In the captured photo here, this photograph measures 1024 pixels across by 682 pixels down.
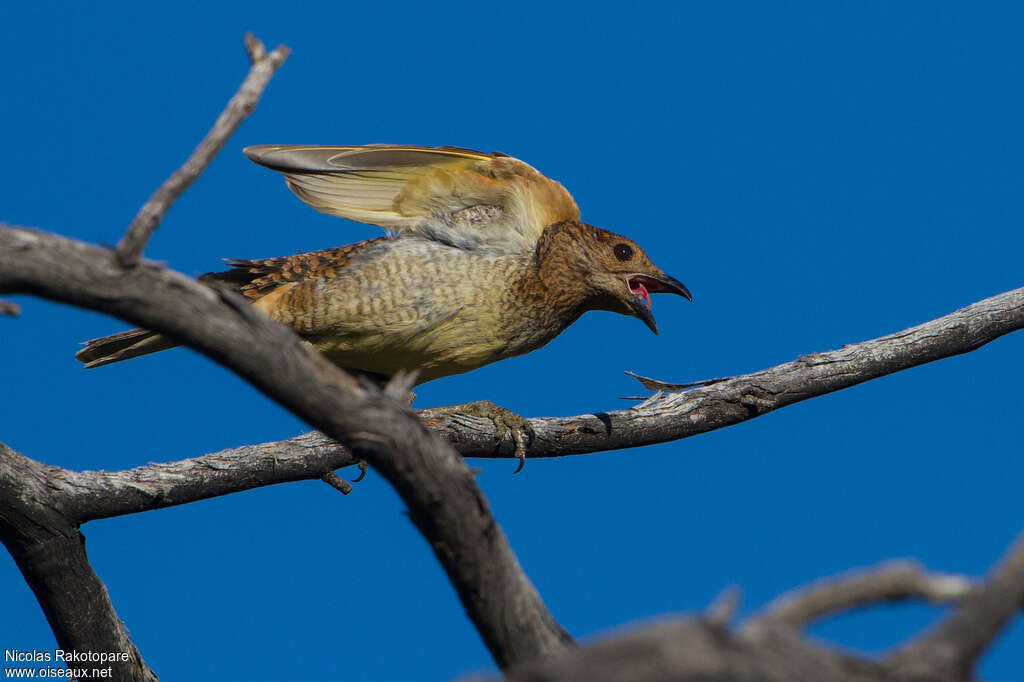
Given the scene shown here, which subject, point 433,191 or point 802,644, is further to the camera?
point 433,191

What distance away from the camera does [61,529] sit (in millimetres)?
4973

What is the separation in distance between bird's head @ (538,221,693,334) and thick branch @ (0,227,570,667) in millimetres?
3548

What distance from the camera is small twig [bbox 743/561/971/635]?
2332 mm

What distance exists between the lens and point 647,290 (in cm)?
670

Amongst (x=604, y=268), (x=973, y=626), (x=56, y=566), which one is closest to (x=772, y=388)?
(x=604, y=268)

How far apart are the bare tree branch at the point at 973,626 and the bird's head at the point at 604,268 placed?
4150 mm

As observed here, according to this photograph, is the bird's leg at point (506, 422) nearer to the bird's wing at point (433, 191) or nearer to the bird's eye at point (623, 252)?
the bird's wing at point (433, 191)

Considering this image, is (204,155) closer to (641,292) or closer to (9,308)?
(9,308)

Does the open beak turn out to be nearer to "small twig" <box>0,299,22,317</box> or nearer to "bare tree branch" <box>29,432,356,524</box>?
"bare tree branch" <box>29,432,356,524</box>

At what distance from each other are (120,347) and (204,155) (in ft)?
12.1

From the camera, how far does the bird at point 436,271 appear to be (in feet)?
20.0

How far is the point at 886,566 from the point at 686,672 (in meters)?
0.52

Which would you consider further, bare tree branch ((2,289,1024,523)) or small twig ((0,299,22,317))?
bare tree branch ((2,289,1024,523))

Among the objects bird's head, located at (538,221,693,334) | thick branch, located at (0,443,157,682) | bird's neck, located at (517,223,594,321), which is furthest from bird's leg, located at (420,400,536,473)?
thick branch, located at (0,443,157,682)
